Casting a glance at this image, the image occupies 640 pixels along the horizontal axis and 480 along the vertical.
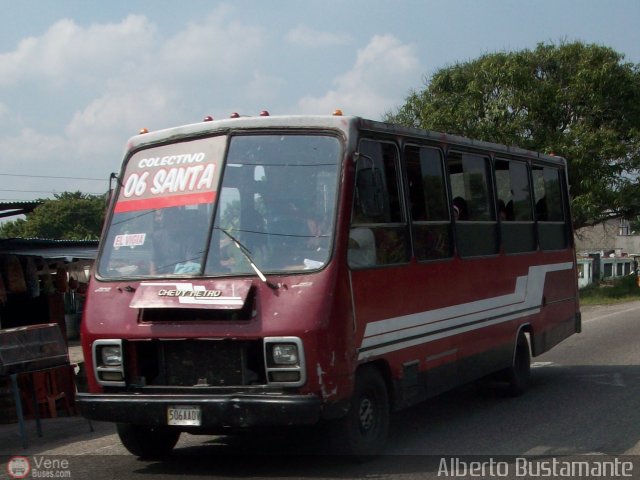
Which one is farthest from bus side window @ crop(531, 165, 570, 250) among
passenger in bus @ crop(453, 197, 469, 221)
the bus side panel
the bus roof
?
the bus roof

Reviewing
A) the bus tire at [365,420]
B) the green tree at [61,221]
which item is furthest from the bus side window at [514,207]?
the green tree at [61,221]

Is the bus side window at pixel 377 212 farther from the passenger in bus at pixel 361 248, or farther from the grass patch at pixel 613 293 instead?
the grass patch at pixel 613 293

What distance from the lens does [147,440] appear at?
26.0 ft

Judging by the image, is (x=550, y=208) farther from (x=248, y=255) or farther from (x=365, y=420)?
(x=248, y=255)

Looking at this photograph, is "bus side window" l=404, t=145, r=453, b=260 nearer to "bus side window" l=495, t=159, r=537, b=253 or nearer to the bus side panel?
the bus side panel

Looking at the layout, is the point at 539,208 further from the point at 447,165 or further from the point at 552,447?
the point at 552,447

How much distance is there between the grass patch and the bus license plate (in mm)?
25211

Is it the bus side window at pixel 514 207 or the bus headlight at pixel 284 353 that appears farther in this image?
the bus side window at pixel 514 207

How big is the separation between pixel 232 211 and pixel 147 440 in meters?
2.22

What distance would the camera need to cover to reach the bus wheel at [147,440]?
778 centimetres

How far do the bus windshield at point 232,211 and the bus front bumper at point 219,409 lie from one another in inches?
38.9

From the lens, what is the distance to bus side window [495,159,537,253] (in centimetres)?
1064

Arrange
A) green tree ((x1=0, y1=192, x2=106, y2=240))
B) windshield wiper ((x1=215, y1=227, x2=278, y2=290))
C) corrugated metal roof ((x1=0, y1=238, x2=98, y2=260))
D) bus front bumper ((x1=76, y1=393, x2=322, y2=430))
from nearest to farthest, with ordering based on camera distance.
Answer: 1. bus front bumper ((x1=76, y1=393, x2=322, y2=430))
2. windshield wiper ((x1=215, y1=227, x2=278, y2=290))
3. corrugated metal roof ((x1=0, y1=238, x2=98, y2=260))
4. green tree ((x1=0, y1=192, x2=106, y2=240))

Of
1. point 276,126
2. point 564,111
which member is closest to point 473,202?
point 276,126
